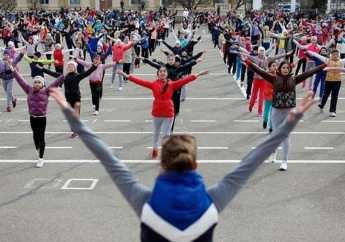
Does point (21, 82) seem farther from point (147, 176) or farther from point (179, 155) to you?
point (179, 155)

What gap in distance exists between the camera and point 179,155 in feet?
8.20

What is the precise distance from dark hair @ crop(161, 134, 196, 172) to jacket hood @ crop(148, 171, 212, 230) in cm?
3

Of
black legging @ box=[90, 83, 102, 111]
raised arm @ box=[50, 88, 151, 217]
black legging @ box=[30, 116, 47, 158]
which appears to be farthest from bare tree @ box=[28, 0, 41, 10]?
raised arm @ box=[50, 88, 151, 217]

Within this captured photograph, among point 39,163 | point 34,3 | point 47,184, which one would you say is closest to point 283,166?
point 47,184

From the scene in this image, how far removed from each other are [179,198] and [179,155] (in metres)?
0.22

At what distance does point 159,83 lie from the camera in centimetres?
928

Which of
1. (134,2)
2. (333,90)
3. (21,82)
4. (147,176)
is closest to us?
(147,176)

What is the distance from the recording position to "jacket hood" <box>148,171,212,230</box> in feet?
8.02

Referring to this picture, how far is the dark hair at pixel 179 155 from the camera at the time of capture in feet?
8.18

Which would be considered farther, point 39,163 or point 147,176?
point 39,163

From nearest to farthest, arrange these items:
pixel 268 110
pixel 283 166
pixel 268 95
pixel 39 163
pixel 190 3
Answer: pixel 283 166 < pixel 39 163 < pixel 268 95 < pixel 268 110 < pixel 190 3

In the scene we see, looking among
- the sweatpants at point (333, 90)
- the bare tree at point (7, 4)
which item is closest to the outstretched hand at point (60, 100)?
the sweatpants at point (333, 90)

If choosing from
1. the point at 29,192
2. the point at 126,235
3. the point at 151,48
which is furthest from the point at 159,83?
the point at 151,48

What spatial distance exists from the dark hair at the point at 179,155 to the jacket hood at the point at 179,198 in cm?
3
